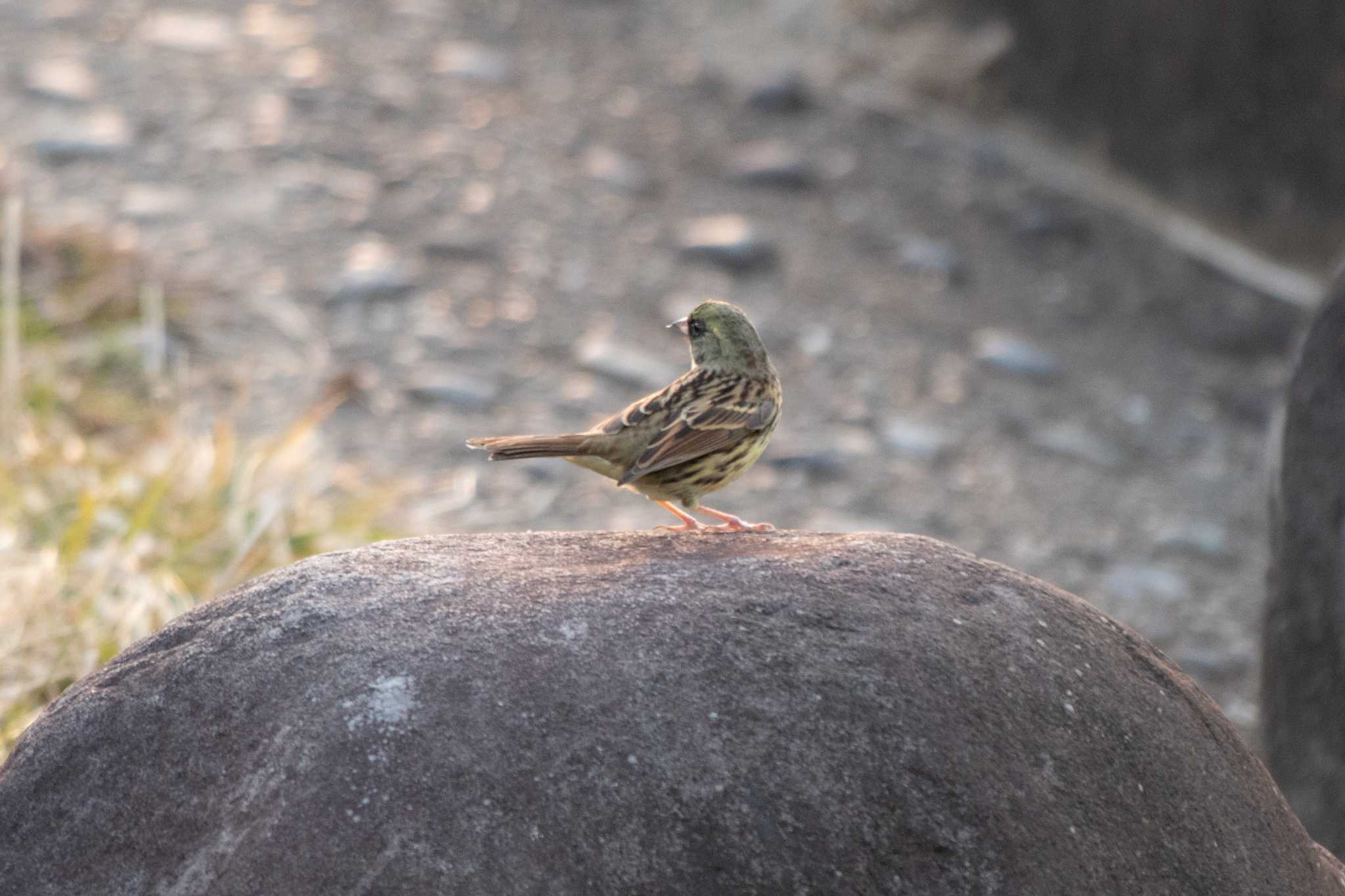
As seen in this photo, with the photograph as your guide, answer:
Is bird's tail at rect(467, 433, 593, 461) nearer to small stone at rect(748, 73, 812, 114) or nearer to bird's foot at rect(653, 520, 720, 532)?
bird's foot at rect(653, 520, 720, 532)

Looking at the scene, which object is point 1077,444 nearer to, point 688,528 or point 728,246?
point 728,246

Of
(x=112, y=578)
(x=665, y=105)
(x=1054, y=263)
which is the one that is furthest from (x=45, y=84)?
(x=1054, y=263)

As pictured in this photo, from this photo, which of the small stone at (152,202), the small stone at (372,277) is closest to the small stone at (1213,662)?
the small stone at (372,277)

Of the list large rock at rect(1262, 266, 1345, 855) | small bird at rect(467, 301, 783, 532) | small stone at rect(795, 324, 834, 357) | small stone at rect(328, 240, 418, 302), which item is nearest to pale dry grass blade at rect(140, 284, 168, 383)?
small stone at rect(328, 240, 418, 302)

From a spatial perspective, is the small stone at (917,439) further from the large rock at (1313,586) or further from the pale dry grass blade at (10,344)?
the pale dry grass blade at (10,344)

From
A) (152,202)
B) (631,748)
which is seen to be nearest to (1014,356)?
(152,202)
